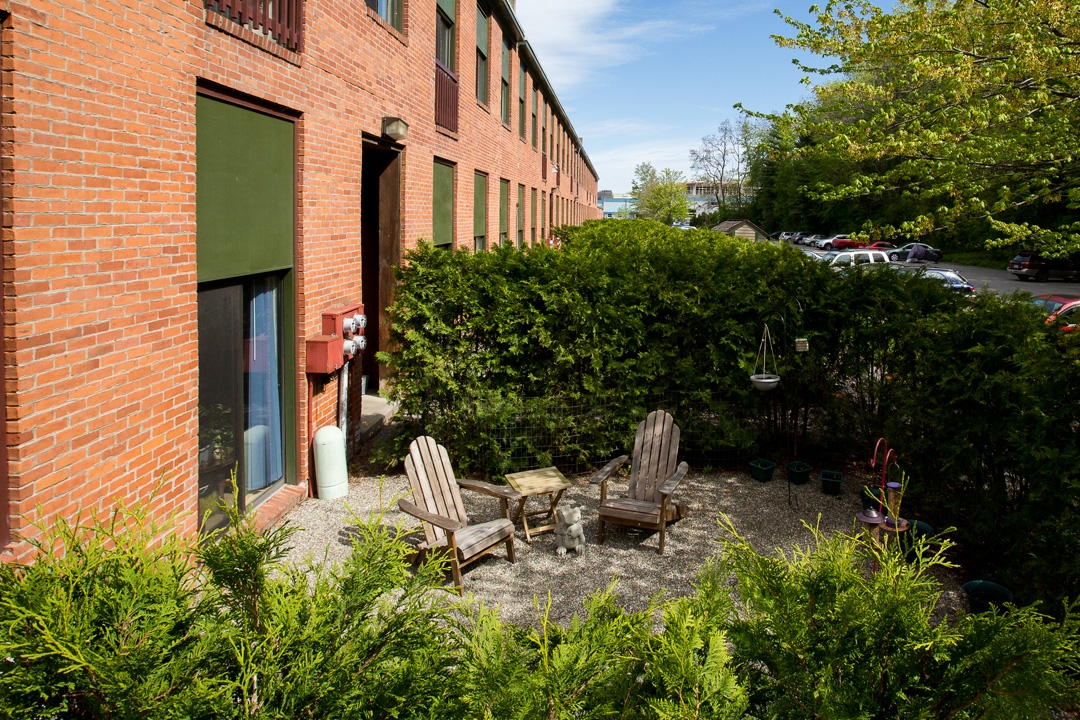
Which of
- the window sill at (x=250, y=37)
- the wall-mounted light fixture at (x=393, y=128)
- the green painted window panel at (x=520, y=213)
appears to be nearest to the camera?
the window sill at (x=250, y=37)

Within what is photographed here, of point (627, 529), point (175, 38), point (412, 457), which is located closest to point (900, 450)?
point (627, 529)

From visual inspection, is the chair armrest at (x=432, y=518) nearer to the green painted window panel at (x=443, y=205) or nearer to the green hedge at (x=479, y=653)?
the green hedge at (x=479, y=653)

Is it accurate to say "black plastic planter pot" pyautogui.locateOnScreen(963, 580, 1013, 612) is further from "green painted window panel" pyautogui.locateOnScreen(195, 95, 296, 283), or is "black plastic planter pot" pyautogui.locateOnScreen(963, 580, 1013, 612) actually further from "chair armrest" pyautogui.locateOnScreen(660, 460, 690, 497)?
"green painted window panel" pyautogui.locateOnScreen(195, 95, 296, 283)

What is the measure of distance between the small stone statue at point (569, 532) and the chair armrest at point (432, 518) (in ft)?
3.37

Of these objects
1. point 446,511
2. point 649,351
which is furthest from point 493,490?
point 649,351

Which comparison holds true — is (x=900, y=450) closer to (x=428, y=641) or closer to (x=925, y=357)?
(x=925, y=357)

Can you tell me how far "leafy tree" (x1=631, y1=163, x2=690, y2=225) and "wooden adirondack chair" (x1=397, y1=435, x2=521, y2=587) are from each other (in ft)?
212

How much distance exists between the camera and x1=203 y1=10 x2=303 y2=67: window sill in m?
5.77

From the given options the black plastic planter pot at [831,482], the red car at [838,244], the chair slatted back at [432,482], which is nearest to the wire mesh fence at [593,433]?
the black plastic planter pot at [831,482]

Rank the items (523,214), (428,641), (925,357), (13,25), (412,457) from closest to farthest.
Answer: (428,641), (13,25), (412,457), (925,357), (523,214)

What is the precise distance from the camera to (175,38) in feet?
17.1

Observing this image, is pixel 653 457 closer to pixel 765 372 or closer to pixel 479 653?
pixel 765 372

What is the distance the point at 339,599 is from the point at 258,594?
0.95ft

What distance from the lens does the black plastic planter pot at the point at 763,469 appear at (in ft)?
29.4
